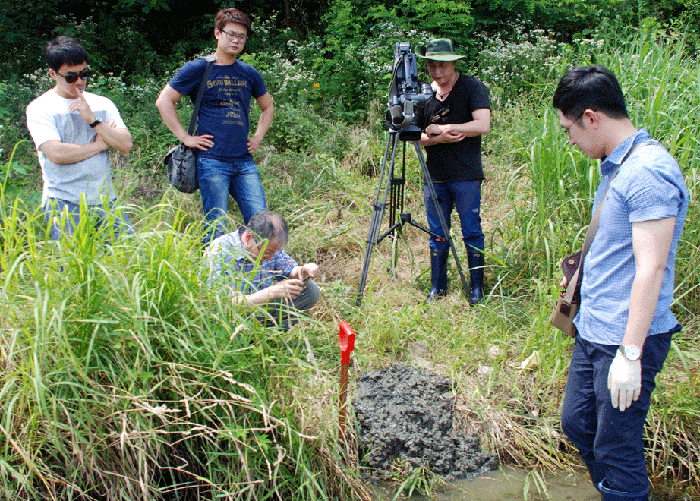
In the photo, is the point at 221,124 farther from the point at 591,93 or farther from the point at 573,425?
the point at 573,425

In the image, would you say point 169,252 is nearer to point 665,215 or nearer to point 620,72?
point 665,215

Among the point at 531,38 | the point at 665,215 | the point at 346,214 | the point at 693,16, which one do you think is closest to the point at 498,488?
the point at 665,215

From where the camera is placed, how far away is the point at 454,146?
4.14 m

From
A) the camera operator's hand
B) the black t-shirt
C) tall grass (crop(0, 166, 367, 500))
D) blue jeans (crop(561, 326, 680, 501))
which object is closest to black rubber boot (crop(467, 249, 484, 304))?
the black t-shirt

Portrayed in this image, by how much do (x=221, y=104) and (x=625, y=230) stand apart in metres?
2.99

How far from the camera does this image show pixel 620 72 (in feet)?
15.1

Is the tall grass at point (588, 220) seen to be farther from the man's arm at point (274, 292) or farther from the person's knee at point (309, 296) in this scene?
the man's arm at point (274, 292)

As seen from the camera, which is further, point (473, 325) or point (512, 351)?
point (473, 325)

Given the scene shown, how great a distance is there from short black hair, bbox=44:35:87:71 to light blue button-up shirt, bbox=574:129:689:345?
2.69m

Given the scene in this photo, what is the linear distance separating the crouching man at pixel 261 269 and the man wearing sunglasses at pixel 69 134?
0.83m

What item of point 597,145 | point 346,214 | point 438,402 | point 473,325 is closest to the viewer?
point 597,145

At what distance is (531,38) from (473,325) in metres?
6.31

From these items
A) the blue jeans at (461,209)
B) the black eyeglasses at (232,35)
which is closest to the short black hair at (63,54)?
the black eyeglasses at (232,35)

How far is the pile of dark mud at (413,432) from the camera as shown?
2875mm
